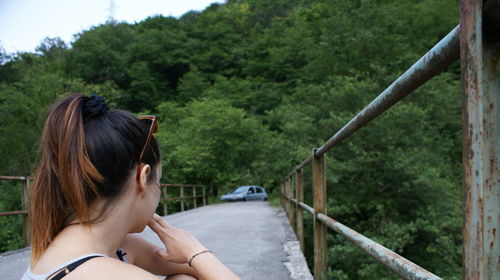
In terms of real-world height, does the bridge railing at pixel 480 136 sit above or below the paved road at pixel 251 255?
above

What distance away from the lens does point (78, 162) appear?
36.6 inches

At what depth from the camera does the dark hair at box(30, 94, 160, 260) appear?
939mm

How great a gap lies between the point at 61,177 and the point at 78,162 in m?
0.06

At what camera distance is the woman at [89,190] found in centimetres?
91

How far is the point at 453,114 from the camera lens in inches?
605

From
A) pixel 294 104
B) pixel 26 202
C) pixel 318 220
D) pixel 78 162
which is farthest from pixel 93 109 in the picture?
pixel 294 104

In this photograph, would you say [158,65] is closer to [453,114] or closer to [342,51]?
[342,51]

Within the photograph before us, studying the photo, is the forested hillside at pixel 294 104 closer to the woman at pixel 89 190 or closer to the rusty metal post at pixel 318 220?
the woman at pixel 89 190

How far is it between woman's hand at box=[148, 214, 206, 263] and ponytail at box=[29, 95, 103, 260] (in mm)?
288

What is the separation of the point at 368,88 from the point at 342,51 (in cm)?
609

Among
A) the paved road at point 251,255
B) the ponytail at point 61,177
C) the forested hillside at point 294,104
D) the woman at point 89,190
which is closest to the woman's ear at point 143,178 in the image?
the woman at point 89,190

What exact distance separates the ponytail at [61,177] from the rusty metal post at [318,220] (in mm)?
1565

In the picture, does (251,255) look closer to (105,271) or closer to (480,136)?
(105,271)

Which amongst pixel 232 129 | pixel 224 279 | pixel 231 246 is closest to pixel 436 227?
pixel 231 246
